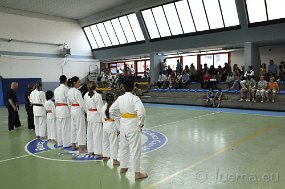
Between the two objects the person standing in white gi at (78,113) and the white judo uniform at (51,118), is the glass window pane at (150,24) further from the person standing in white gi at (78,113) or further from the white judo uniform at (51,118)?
the person standing in white gi at (78,113)

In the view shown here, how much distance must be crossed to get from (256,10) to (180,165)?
1346cm

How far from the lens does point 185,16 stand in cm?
1847

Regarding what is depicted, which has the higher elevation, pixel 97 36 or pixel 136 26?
pixel 136 26

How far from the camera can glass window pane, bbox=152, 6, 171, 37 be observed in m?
19.6

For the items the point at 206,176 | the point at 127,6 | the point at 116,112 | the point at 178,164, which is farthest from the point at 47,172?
the point at 127,6

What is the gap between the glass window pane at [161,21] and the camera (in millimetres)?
19581

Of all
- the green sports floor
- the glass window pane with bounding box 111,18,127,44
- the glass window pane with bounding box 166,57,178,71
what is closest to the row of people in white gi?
the green sports floor

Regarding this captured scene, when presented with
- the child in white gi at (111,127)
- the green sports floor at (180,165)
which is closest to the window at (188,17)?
the green sports floor at (180,165)

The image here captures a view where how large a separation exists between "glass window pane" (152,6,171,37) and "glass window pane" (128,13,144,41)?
2.08m

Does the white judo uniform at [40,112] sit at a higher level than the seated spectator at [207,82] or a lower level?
lower

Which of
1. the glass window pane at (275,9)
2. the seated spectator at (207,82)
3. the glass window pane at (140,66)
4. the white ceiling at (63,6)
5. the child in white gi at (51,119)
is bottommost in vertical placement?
the child in white gi at (51,119)

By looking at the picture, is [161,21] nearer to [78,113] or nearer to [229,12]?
[229,12]

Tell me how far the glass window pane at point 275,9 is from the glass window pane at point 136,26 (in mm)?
10172

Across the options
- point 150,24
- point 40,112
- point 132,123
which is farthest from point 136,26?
point 132,123
